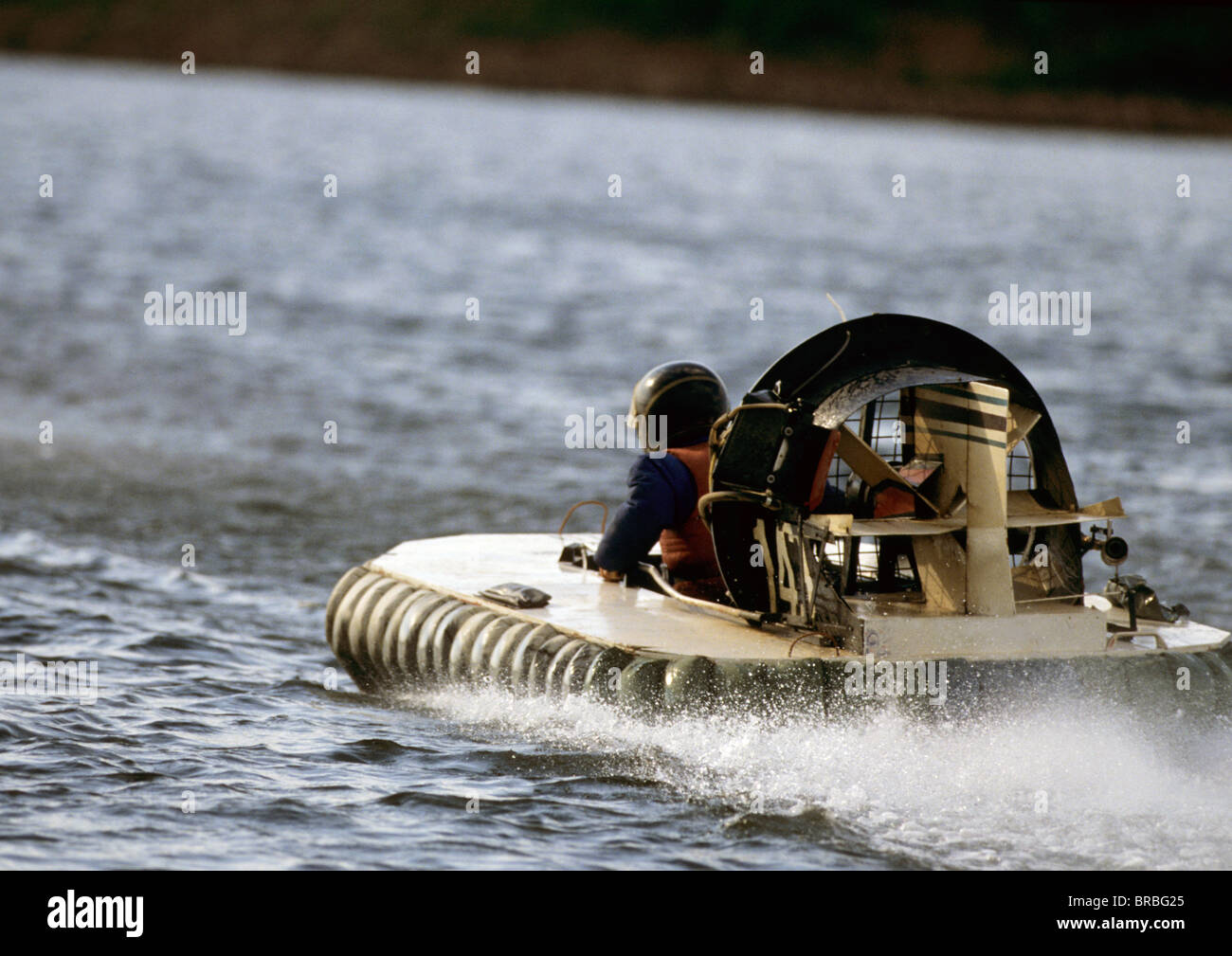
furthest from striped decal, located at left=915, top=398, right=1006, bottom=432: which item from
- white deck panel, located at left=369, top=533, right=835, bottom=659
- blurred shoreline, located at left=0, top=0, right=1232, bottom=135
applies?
blurred shoreline, located at left=0, top=0, right=1232, bottom=135

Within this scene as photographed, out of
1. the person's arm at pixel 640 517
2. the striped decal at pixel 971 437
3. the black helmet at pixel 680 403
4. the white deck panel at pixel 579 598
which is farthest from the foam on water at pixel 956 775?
the black helmet at pixel 680 403

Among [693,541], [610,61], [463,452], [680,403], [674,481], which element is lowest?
[693,541]

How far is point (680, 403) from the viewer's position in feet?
28.6

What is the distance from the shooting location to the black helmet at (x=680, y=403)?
8711mm

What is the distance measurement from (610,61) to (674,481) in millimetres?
65144

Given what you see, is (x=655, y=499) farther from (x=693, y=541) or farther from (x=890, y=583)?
(x=890, y=583)

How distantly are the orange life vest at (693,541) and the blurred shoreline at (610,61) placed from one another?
54.1 meters

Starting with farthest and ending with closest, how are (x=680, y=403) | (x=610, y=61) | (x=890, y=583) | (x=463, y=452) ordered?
1. (x=610, y=61)
2. (x=463, y=452)
3. (x=680, y=403)
4. (x=890, y=583)

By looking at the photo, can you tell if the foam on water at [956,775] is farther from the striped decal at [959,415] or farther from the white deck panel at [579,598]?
the striped decal at [959,415]

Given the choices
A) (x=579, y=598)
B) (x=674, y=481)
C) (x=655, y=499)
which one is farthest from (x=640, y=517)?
(x=579, y=598)

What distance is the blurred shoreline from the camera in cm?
6269

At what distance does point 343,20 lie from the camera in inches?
2894
